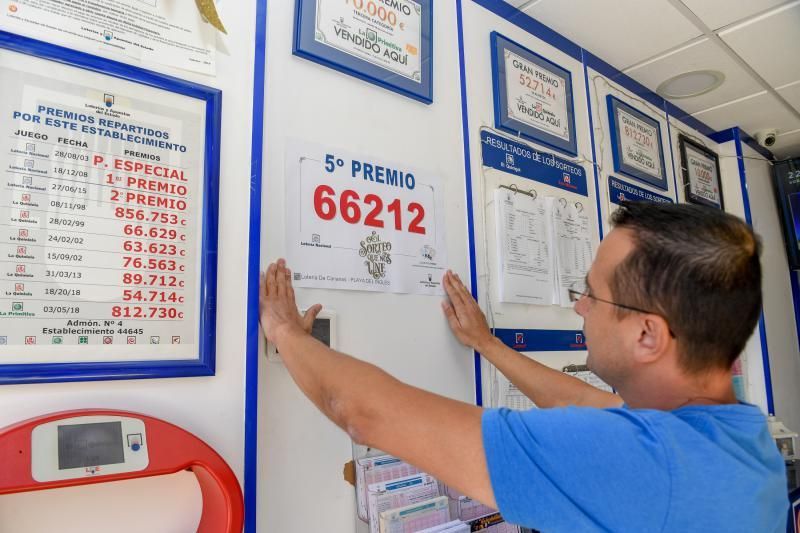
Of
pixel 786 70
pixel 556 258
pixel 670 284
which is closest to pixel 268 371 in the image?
pixel 670 284

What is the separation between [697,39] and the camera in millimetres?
2262

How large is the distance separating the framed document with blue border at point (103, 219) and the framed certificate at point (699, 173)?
256cm

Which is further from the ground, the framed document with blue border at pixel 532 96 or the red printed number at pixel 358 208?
the framed document with blue border at pixel 532 96

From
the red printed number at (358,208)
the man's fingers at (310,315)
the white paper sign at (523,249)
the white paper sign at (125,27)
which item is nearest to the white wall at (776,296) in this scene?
the white paper sign at (523,249)

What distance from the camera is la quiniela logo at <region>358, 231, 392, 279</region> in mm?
1397

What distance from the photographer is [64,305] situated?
96 cm

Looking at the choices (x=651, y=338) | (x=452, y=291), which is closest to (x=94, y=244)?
A: (x=452, y=291)

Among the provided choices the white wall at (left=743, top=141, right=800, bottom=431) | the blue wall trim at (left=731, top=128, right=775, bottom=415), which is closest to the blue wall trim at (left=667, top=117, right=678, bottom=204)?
the blue wall trim at (left=731, top=128, right=775, bottom=415)

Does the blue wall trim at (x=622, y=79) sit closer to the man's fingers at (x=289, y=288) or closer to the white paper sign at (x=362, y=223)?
the white paper sign at (x=362, y=223)

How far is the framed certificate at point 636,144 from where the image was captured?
2.39 m

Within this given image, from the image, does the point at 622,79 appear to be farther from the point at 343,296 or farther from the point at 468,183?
the point at 343,296

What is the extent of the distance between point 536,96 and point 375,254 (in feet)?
3.29

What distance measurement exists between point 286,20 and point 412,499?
121 cm

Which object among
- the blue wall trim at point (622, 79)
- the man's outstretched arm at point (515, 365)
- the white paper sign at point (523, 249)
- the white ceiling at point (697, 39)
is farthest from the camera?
the blue wall trim at point (622, 79)
